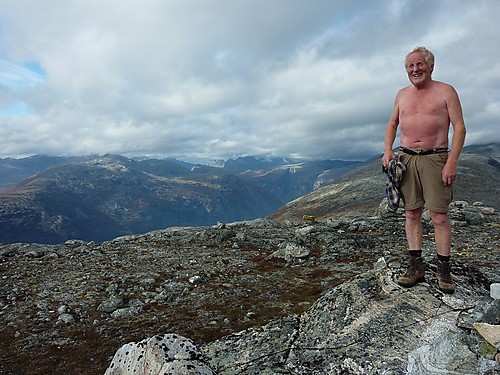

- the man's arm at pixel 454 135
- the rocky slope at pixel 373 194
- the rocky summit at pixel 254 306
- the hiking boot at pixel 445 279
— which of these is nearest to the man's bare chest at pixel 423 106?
the man's arm at pixel 454 135

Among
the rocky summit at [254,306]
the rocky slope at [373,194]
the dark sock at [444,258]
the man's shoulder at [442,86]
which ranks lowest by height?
the rocky slope at [373,194]

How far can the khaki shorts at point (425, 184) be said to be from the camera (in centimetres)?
746

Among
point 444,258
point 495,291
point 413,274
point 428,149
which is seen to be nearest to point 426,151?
point 428,149

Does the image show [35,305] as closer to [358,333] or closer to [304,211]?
[358,333]

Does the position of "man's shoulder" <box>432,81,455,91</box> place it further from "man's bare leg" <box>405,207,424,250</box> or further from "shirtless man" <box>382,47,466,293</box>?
"man's bare leg" <box>405,207,424,250</box>

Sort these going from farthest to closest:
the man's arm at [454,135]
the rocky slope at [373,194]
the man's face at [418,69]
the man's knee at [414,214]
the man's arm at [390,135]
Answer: the rocky slope at [373,194], the man's arm at [390,135], the man's knee at [414,214], the man's face at [418,69], the man's arm at [454,135]

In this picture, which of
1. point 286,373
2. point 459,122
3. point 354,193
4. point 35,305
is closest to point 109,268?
point 35,305

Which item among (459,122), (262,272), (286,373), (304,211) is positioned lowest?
(304,211)

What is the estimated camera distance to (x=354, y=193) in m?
147

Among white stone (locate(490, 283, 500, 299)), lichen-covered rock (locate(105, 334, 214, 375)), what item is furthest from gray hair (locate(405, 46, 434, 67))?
lichen-covered rock (locate(105, 334, 214, 375))

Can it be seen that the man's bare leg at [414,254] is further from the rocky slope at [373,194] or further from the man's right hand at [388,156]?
the rocky slope at [373,194]

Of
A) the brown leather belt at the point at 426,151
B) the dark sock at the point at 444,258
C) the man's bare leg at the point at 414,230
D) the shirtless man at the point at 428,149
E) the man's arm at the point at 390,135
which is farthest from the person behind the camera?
the man's arm at the point at 390,135

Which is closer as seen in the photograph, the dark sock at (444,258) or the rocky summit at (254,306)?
the rocky summit at (254,306)

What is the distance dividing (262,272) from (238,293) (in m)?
3.85
